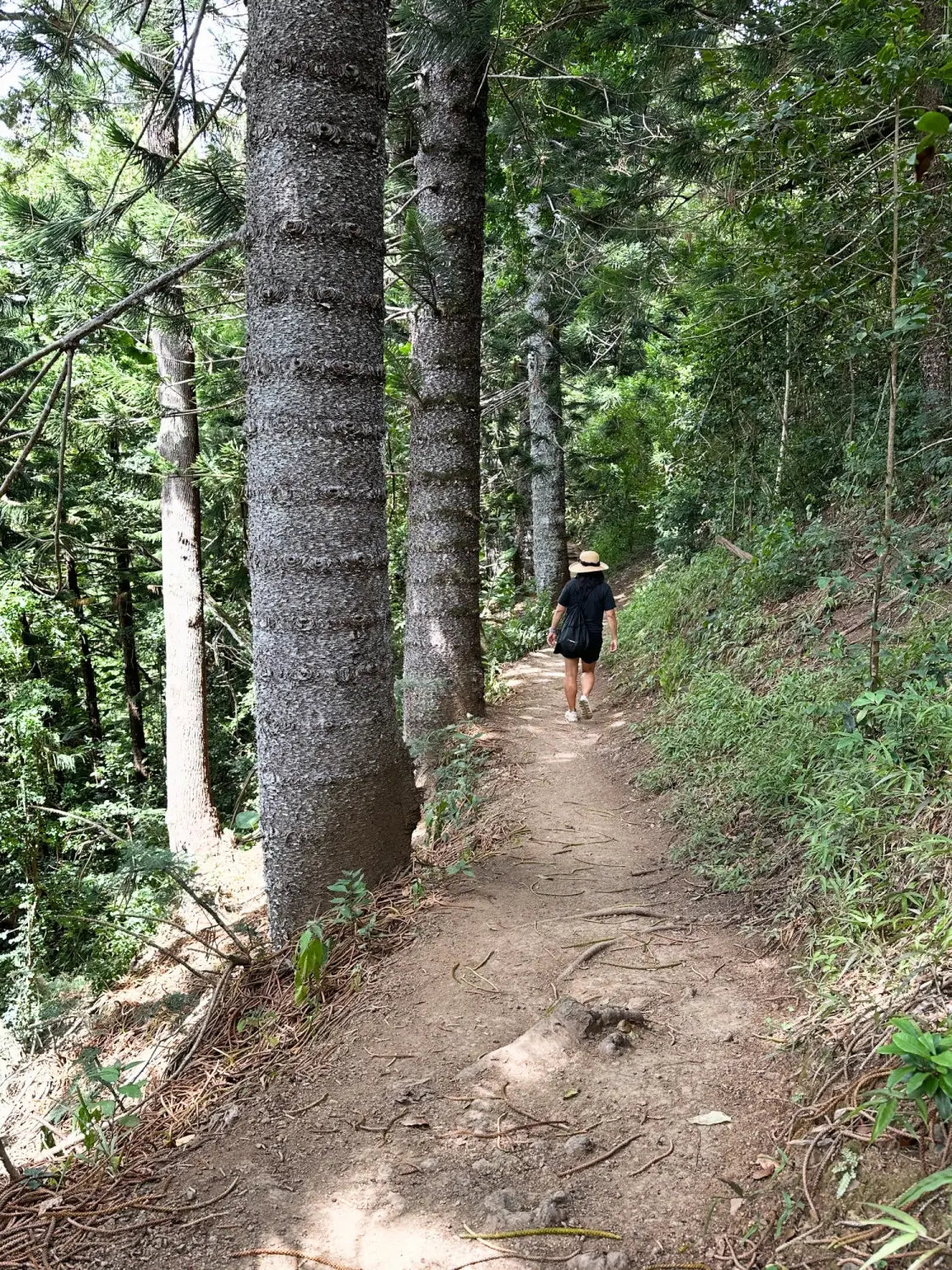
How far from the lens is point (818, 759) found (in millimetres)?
4453

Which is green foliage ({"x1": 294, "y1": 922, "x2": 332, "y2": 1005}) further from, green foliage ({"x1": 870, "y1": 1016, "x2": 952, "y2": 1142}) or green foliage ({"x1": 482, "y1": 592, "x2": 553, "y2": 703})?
green foliage ({"x1": 482, "y1": 592, "x2": 553, "y2": 703})

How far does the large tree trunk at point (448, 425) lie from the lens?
6672 mm

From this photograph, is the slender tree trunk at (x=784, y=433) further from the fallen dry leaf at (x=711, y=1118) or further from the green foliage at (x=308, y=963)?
the fallen dry leaf at (x=711, y=1118)

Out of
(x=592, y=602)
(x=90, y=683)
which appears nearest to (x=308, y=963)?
(x=592, y=602)

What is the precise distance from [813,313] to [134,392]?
9743 millimetres

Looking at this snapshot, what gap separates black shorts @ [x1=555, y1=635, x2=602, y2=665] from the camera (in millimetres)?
8109

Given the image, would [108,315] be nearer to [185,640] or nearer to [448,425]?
[448,425]

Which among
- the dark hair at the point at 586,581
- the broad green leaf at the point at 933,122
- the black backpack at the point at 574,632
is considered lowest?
the black backpack at the point at 574,632

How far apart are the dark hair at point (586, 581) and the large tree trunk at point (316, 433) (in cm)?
432

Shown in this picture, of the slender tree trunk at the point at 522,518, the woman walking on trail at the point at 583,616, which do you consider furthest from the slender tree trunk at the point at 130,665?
the woman walking on trail at the point at 583,616

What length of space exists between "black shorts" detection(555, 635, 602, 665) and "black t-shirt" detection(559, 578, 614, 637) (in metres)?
0.07

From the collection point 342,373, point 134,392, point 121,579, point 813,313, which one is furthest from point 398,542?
point 342,373

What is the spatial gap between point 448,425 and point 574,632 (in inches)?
95.2

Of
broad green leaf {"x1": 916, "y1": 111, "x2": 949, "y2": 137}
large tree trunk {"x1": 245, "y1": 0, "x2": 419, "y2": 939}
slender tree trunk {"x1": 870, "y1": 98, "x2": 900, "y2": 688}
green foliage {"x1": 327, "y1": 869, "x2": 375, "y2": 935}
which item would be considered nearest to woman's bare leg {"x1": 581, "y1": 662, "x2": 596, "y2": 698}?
slender tree trunk {"x1": 870, "y1": 98, "x2": 900, "y2": 688}
